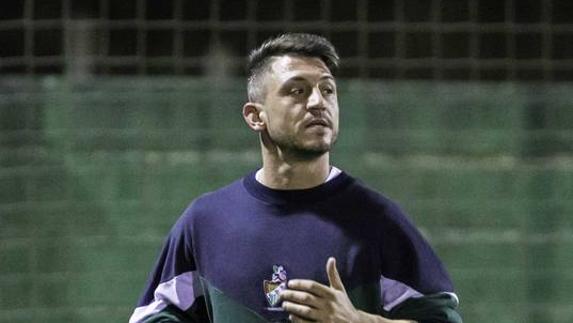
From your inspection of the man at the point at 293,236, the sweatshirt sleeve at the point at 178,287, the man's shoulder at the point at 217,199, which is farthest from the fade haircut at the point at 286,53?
the sweatshirt sleeve at the point at 178,287

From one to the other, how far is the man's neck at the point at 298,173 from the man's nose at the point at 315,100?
150mm

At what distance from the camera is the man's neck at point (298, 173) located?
3939mm

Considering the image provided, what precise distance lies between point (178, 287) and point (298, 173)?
0.48 metres

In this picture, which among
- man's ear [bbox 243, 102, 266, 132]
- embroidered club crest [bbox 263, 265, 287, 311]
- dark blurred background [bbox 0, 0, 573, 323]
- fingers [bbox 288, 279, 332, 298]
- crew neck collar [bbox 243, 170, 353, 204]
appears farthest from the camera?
dark blurred background [bbox 0, 0, 573, 323]

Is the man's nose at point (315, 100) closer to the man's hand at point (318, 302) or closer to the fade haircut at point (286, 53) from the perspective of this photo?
the fade haircut at point (286, 53)

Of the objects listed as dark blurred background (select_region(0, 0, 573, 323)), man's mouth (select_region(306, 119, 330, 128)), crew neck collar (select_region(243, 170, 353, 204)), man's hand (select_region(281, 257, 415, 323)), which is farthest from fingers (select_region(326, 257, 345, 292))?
dark blurred background (select_region(0, 0, 573, 323))

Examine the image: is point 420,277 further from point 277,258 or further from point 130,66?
point 130,66

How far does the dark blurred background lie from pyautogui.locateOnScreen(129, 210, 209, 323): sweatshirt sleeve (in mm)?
2419

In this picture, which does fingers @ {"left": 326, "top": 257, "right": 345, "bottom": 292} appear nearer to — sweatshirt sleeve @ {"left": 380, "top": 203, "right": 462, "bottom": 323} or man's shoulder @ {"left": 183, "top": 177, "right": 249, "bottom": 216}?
sweatshirt sleeve @ {"left": 380, "top": 203, "right": 462, "bottom": 323}

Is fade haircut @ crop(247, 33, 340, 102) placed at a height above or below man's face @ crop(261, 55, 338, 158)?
above

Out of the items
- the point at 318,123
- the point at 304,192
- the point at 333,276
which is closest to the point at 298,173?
the point at 304,192

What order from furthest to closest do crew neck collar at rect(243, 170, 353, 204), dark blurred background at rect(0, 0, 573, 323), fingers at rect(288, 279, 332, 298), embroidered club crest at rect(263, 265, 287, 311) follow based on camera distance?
1. dark blurred background at rect(0, 0, 573, 323)
2. crew neck collar at rect(243, 170, 353, 204)
3. embroidered club crest at rect(263, 265, 287, 311)
4. fingers at rect(288, 279, 332, 298)

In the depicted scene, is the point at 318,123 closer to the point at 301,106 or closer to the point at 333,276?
the point at 301,106

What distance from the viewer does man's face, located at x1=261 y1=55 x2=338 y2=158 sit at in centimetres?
387
